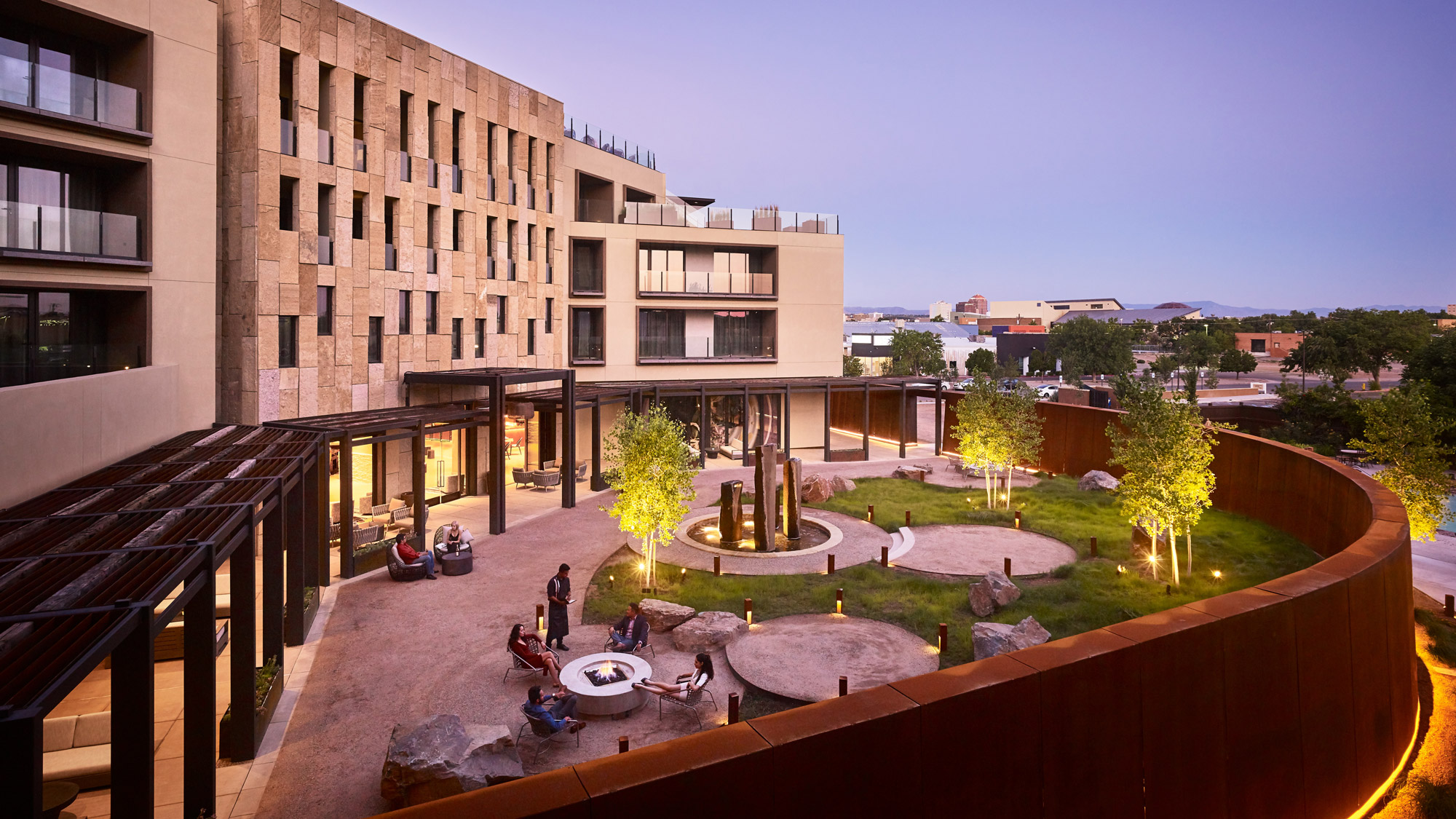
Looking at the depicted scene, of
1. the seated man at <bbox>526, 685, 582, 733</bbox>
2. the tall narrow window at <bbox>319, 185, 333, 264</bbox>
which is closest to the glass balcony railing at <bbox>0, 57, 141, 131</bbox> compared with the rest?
the tall narrow window at <bbox>319, 185, 333, 264</bbox>

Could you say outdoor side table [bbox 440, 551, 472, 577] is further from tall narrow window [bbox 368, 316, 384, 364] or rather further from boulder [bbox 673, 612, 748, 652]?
tall narrow window [bbox 368, 316, 384, 364]

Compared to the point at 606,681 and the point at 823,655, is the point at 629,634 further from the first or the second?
the point at 823,655

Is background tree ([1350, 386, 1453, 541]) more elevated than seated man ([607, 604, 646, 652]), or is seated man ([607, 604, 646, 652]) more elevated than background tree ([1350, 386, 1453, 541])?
background tree ([1350, 386, 1453, 541])

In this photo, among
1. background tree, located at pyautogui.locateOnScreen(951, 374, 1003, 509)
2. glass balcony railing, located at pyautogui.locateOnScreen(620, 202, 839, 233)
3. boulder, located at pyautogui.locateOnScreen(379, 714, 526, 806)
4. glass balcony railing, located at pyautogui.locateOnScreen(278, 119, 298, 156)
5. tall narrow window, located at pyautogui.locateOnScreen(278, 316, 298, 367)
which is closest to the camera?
boulder, located at pyautogui.locateOnScreen(379, 714, 526, 806)

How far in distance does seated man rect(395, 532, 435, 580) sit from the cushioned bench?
781 cm

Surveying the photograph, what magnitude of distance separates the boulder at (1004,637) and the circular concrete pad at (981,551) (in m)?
4.44

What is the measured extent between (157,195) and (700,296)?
70.7 feet

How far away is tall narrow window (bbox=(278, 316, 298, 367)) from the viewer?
20.1 m

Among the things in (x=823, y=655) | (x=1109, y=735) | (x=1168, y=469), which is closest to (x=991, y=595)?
(x=823, y=655)

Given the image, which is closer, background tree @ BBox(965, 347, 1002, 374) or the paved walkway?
the paved walkway

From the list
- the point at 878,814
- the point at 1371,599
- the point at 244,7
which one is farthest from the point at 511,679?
the point at 244,7

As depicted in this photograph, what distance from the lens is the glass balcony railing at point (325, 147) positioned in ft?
69.0

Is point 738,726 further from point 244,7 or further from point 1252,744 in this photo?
point 244,7

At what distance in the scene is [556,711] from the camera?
1047 centimetres
